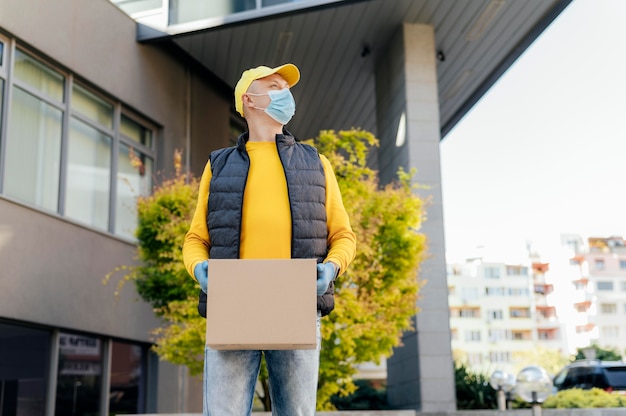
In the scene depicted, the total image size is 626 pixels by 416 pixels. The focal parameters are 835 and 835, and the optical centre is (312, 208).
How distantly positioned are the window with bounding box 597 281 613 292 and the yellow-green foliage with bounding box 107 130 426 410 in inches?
3914

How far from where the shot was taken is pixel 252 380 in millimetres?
2471

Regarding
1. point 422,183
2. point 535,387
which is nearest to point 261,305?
point 535,387

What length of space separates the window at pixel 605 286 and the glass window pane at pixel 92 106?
327 feet

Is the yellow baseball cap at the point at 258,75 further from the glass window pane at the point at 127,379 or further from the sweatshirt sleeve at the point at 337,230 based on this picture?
the glass window pane at the point at 127,379

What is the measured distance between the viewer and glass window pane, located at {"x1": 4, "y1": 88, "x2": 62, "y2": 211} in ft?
27.1

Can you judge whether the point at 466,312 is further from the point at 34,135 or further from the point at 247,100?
the point at 247,100

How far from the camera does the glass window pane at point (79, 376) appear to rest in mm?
8859

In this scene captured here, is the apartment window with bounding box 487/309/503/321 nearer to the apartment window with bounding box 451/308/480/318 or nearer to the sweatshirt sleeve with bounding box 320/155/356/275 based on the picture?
the apartment window with bounding box 451/308/480/318

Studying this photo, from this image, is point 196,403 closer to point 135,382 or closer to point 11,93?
point 135,382

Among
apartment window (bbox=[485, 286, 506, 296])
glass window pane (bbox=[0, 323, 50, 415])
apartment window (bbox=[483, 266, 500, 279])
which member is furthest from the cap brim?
apartment window (bbox=[483, 266, 500, 279])

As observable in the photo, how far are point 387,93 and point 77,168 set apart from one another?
4.71 meters

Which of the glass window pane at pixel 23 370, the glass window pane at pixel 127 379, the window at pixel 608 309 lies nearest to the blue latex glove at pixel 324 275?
the glass window pane at pixel 23 370

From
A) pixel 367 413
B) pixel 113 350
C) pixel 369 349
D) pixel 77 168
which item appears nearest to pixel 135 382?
pixel 113 350

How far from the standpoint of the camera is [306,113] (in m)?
14.6
